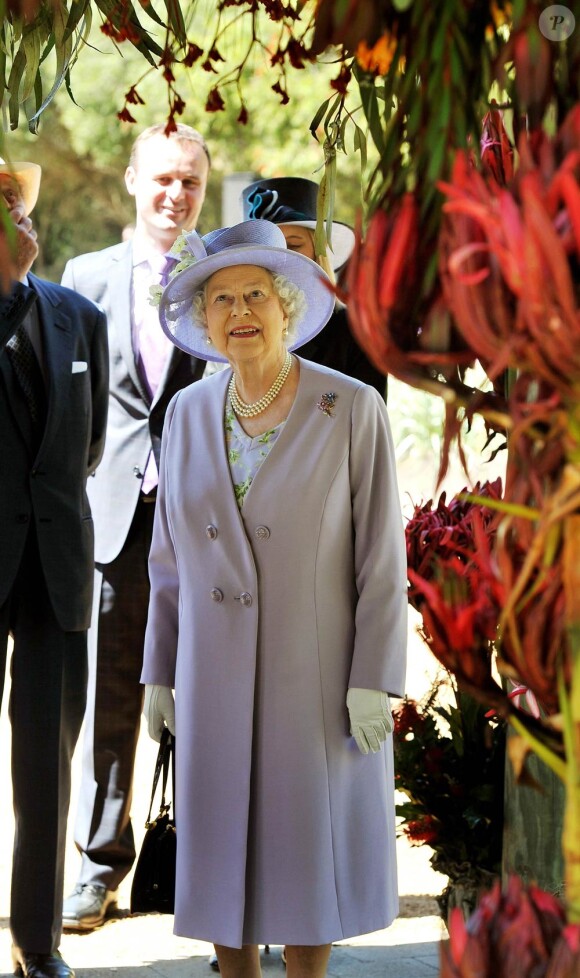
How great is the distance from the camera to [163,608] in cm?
307

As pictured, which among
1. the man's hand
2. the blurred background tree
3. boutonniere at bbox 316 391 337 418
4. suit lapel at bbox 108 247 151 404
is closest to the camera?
boutonniere at bbox 316 391 337 418

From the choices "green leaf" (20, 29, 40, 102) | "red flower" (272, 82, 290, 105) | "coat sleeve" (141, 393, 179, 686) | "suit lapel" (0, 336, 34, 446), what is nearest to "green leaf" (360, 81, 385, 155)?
"red flower" (272, 82, 290, 105)

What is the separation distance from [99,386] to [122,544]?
0.62 meters

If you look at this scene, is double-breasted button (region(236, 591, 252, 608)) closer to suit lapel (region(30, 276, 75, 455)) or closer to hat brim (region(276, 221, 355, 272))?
suit lapel (region(30, 276, 75, 455))

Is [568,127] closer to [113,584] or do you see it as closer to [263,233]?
[263,233]

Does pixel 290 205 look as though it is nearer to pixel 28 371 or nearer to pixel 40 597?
pixel 28 371

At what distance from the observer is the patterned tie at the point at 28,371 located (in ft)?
11.5

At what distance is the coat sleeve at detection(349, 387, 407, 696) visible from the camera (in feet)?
9.09

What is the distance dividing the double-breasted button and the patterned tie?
3.27 ft

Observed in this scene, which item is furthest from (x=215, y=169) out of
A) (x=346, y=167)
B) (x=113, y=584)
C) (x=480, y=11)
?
(x=480, y=11)

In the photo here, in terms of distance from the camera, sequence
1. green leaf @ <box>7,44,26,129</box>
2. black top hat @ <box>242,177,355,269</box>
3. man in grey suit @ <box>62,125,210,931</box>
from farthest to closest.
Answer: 1. man in grey suit @ <box>62,125,210,931</box>
2. black top hat @ <box>242,177,355,269</box>
3. green leaf @ <box>7,44,26,129</box>

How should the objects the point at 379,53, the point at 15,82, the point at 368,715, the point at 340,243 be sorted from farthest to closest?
the point at 340,243 → the point at 368,715 → the point at 15,82 → the point at 379,53

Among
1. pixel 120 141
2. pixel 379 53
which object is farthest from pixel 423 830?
pixel 120 141

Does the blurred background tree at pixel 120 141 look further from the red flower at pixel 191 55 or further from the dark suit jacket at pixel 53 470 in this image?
the red flower at pixel 191 55
